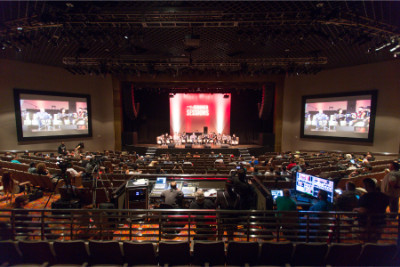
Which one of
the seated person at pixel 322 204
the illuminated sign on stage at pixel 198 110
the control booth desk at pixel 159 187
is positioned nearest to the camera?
the seated person at pixel 322 204

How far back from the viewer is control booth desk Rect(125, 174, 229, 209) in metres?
4.43

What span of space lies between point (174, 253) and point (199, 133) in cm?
1524

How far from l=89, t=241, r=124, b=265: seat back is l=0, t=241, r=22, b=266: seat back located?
108 centimetres

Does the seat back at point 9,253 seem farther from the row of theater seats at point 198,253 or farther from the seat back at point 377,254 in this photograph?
the seat back at point 377,254

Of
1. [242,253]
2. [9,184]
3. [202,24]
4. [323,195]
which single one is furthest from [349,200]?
[9,184]

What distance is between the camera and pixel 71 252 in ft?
9.52

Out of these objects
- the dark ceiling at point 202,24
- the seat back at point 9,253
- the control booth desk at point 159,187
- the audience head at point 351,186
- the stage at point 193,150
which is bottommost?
the stage at point 193,150

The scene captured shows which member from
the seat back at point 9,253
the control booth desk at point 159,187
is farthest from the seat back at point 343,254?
the seat back at point 9,253

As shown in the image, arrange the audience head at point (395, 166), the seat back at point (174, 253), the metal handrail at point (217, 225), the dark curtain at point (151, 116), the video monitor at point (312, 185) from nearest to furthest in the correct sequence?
1. the seat back at point (174, 253)
2. the metal handrail at point (217, 225)
3. the video monitor at point (312, 185)
4. the audience head at point (395, 166)
5. the dark curtain at point (151, 116)

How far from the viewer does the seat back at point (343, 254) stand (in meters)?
2.84

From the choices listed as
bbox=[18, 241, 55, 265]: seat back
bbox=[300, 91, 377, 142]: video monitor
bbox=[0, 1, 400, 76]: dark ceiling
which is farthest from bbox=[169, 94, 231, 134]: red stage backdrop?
bbox=[18, 241, 55, 265]: seat back

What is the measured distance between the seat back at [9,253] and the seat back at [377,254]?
4.91 metres

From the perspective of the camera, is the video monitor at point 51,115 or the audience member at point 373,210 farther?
the video monitor at point 51,115

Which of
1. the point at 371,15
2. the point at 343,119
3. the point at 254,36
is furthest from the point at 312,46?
the point at 343,119
